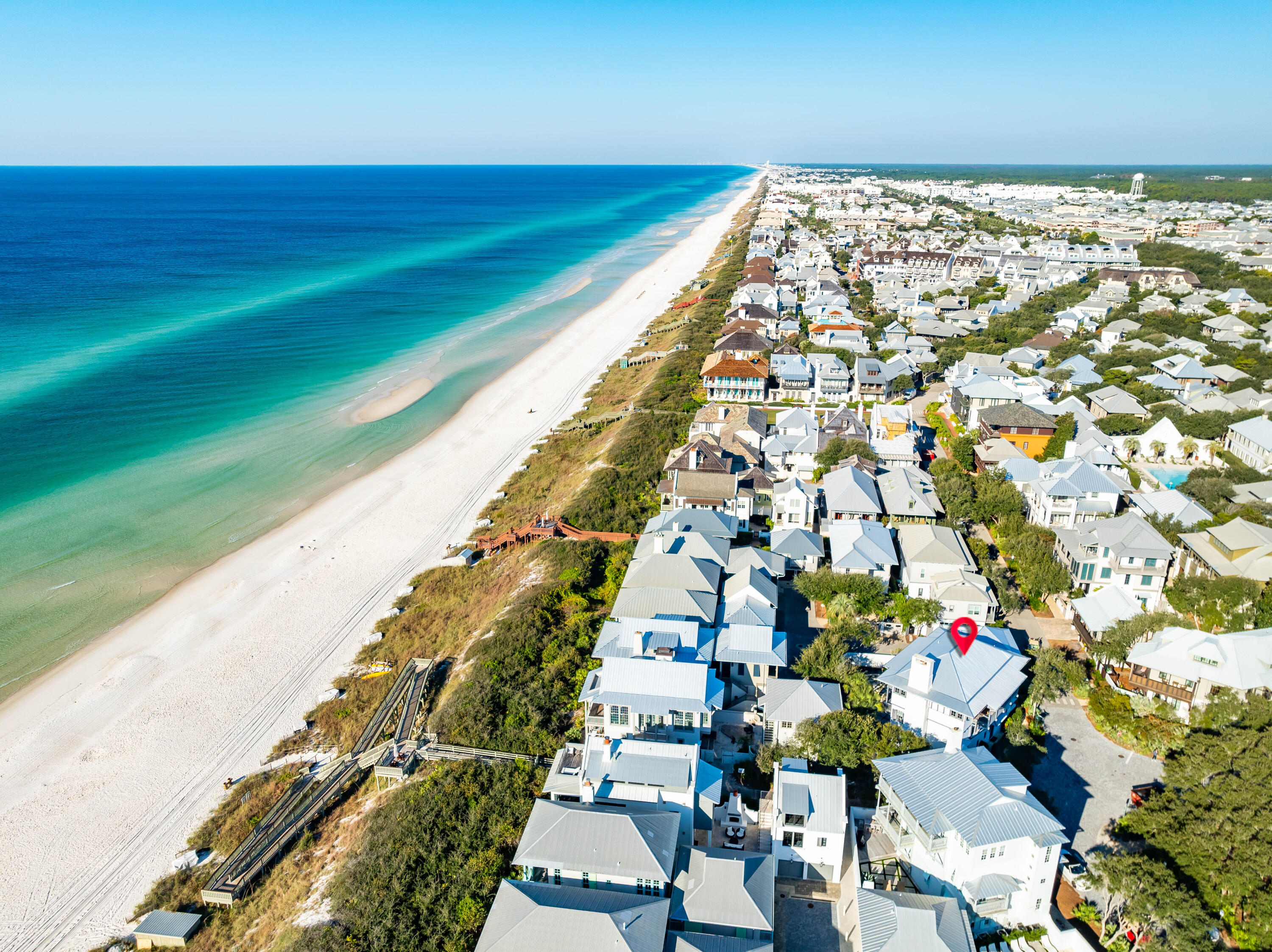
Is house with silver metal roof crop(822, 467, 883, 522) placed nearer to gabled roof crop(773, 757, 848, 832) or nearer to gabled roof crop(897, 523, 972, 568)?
gabled roof crop(897, 523, 972, 568)

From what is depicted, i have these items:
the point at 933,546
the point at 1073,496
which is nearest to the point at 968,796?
the point at 933,546

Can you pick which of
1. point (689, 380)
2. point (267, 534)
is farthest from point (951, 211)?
point (267, 534)

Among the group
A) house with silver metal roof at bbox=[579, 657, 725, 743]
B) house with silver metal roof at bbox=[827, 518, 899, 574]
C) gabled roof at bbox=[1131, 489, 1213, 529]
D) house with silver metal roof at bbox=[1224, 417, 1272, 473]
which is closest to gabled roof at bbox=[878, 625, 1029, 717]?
house with silver metal roof at bbox=[827, 518, 899, 574]

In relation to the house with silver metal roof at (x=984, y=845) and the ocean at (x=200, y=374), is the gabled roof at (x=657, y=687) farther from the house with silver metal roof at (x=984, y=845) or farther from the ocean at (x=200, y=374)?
the ocean at (x=200, y=374)

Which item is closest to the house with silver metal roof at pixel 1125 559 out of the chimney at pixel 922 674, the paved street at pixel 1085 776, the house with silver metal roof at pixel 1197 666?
the house with silver metal roof at pixel 1197 666

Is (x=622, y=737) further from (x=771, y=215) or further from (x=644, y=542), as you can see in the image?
(x=771, y=215)

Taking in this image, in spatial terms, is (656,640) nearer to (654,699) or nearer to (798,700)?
(654,699)
